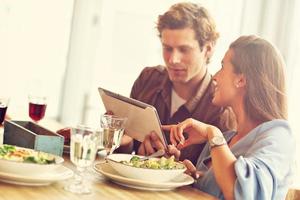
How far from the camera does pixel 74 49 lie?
5102 mm

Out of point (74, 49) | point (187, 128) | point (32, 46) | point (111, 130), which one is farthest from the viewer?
point (74, 49)

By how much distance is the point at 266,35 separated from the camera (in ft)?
12.2

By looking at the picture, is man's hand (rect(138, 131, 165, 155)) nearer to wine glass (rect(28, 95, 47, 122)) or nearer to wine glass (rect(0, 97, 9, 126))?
wine glass (rect(28, 95, 47, 122))

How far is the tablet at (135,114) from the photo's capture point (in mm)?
2115

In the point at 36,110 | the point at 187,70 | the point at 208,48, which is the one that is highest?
the point at 208,48

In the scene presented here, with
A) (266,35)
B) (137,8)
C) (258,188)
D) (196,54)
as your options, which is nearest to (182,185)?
(258,188)

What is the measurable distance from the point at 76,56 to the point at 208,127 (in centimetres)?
318

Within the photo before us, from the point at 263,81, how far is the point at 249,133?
0.66 feet

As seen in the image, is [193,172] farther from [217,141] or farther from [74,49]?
[74,49]

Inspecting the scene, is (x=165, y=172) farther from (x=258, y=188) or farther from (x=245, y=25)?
(x=245, y=25)

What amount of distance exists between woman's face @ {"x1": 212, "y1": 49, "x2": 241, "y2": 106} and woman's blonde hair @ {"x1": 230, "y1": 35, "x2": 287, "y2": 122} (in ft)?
0.11

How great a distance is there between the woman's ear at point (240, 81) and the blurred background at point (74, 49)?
2671 millimetres

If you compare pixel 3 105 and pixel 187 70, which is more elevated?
pixel 187 70

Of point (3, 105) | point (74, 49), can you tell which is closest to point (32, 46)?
point (74, 49)
